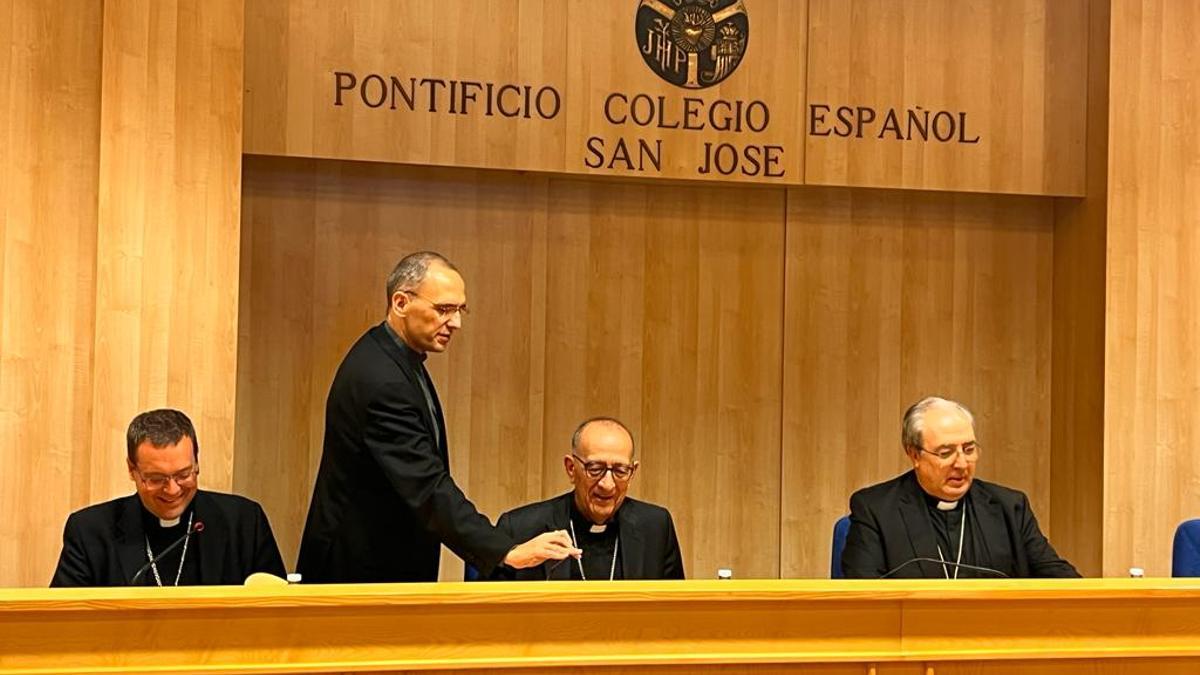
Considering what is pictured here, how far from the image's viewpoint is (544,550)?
3.54 metres

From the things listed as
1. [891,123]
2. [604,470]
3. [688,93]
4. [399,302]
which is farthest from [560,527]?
[891,123]

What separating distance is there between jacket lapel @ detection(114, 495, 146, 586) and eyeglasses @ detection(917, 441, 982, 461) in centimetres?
224

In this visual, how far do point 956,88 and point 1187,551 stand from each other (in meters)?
2.21

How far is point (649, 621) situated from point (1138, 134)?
12.3 feet

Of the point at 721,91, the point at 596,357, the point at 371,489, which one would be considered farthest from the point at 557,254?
the point at 371,489

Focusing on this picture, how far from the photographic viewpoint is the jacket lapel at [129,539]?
421 cm

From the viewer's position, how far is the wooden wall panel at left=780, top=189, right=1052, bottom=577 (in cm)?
625

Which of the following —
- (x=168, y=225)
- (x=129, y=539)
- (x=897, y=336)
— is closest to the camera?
(x=129, y=539)

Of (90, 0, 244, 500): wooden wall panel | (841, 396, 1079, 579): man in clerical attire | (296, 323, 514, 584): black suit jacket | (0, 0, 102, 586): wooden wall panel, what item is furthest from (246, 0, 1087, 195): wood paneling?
(841, 396, 1079, 579): man in clerical attire

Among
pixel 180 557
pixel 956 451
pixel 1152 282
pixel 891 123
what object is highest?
pixel 891 123

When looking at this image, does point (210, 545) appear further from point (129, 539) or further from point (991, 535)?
point (991, 535)

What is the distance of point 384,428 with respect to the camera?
12.9ft

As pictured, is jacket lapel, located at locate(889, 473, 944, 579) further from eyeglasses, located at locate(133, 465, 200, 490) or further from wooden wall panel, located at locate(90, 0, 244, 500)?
wooden wall panel, located at locate(90, 0, 244, 500)

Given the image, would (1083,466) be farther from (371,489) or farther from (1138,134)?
(371,489)
